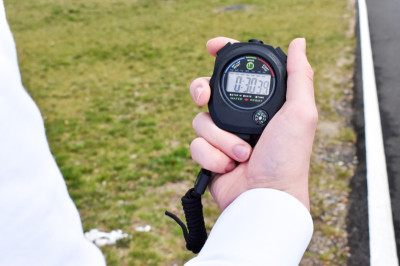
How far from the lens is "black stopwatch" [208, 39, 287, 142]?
6.16ft

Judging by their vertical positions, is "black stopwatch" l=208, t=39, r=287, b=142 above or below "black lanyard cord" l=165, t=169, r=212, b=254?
above

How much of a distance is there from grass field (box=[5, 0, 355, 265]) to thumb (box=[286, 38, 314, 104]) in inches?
91.6

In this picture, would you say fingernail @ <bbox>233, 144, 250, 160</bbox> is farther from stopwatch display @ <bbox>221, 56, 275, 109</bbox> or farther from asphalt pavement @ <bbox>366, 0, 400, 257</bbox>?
asphalt pavement @ <bbox>366, 0, 400, 257</bbox>

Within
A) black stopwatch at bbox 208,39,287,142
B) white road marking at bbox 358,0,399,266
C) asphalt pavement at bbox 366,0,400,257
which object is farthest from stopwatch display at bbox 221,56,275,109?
asphalt pavement at bbox 366,0,400,257

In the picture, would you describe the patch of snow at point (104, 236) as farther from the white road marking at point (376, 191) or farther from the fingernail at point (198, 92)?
the fingernail at point (198, 92)

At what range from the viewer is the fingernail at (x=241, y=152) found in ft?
5.73

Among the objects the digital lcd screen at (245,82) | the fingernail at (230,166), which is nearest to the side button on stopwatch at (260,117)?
the digital lcd screen at (245,82)

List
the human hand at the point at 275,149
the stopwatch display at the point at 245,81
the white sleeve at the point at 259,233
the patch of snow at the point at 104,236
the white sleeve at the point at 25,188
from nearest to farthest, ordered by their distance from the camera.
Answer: the white sleeve at the point at 25,188, the white sleeve at the point at 259,233, the human hand at the point at 275,149, the stopwatch display at the point at 245,81, the patch of snow at the point at 104,236

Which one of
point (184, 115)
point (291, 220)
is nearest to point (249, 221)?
point (291, 220)

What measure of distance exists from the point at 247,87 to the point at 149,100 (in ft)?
18.0

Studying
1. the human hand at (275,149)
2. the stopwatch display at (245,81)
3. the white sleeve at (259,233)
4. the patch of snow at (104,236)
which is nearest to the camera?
the white sleeve at (259,233)

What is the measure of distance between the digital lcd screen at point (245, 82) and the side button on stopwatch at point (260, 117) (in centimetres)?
10

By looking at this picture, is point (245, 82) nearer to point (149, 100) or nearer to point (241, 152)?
point (241, 152)

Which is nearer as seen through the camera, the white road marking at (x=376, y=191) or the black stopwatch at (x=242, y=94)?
the black stopwatch at (x=242, y=94)
